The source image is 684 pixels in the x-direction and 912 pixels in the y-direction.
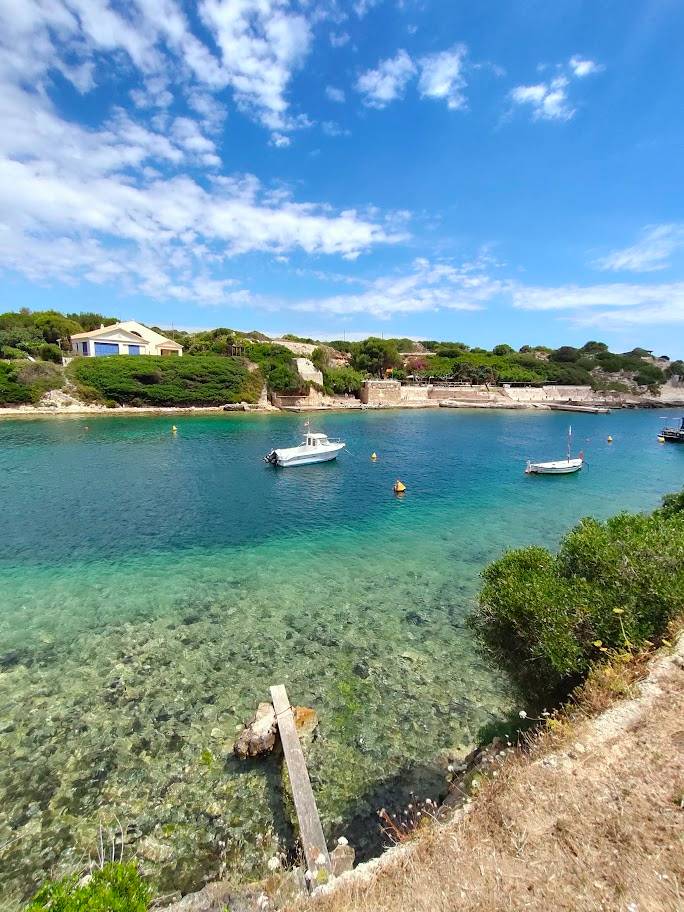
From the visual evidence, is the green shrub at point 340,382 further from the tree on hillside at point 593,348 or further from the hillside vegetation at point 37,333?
the tree on hillside at point 593,348

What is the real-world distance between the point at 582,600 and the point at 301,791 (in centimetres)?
655

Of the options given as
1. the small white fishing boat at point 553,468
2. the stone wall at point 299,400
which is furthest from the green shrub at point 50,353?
the small white fishing boat at point 553,468

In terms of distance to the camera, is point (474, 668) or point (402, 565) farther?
point (402, 565)

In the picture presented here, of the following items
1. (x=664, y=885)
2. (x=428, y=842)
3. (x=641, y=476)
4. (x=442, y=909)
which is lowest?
(x=641, y=476)

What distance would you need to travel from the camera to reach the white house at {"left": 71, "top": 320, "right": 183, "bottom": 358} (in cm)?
7488

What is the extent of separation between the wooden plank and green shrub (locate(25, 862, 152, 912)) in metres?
2.22

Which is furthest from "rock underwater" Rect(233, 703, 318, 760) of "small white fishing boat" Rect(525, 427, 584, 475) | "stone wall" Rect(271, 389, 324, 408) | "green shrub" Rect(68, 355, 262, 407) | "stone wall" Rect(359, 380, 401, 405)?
"stone wall" Rect(359, 380, 401, 405)

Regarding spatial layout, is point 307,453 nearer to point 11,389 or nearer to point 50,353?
point 11,389

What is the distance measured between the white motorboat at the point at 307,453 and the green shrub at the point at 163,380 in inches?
1598

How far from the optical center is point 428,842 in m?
4.93

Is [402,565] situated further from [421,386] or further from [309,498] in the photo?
[421,386]

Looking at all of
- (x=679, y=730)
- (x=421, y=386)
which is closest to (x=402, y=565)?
(x=679, y=730)

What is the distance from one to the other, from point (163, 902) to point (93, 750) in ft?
12.1

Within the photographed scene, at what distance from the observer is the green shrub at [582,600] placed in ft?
27.5
